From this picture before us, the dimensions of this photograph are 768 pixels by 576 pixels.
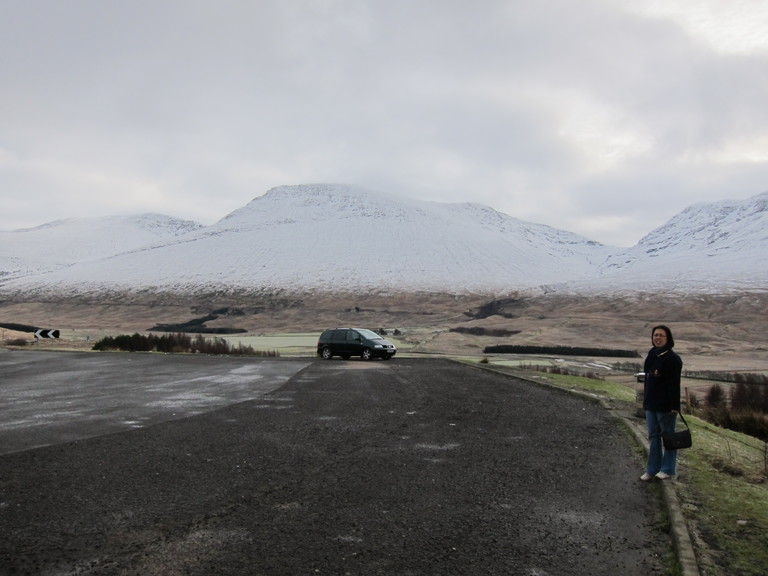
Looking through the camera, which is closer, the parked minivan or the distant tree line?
the parked minivan

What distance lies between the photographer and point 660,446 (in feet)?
24.5

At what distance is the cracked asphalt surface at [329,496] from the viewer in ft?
16.6

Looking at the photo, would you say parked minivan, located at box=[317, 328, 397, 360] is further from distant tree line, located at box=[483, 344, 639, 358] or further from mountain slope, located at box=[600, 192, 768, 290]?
mountain slope, located at box=[600, 192, 768, 290]

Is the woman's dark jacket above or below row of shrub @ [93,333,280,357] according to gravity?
above

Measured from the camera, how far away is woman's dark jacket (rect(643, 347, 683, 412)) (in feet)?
23.8

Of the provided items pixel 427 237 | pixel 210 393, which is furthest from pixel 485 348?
pixel 427 237

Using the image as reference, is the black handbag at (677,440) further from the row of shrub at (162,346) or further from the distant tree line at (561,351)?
the distant tree line at (561,351)

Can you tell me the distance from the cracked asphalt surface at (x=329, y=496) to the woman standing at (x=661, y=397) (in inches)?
16.1

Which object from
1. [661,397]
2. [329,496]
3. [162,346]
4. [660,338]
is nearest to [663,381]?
[661,397]

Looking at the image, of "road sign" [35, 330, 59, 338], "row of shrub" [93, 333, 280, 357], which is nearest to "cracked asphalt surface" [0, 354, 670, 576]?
"row of shrub" [93, 333, 280, 357]

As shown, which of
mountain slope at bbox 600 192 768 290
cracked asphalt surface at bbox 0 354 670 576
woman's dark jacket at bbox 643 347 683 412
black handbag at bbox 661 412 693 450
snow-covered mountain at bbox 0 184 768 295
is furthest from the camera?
snow-covered mountain at bbox 0 184 768 295

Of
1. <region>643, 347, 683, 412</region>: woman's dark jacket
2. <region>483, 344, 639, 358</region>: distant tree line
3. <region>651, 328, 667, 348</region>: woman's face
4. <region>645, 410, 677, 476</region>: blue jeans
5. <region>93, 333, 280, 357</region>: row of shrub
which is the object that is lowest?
<region>483, 344, 639, 358</region>: distant tree line

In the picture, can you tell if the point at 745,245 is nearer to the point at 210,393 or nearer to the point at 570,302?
the point at 570,302

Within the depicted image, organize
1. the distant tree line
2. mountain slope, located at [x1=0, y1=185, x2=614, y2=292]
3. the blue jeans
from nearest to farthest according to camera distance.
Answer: the blue jeans, the distant tree line, mountain slope, located at [x1=0, y1=185, x2=614, y2=292]
